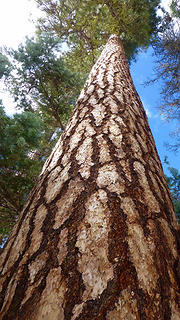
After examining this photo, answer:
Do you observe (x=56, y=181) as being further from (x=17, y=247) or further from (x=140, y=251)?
(x=140, y=251)

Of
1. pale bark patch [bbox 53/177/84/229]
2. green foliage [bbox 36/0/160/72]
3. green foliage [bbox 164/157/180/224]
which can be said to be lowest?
pale bark patch [bbox 53/177/84/229]

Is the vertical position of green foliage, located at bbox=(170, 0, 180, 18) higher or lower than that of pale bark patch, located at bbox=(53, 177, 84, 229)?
higher

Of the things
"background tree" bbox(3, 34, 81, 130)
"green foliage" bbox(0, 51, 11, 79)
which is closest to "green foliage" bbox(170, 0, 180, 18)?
"background tree" bbox(3, 34, 81, 130)

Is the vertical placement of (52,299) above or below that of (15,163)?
below

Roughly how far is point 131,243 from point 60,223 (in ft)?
0.98

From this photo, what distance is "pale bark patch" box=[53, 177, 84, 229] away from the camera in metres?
0.83

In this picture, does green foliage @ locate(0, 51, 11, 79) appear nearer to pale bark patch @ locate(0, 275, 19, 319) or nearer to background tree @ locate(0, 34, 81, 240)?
background tree @ locate(0, 34, 81, 240)

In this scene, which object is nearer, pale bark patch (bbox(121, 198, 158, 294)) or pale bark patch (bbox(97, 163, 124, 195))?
pale bark patch (bbox(121, 198, 158, 294))

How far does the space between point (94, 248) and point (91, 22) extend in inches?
279

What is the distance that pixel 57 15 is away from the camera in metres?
5.68

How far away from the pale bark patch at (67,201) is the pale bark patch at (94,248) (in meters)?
0.08

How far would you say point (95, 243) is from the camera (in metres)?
0.72

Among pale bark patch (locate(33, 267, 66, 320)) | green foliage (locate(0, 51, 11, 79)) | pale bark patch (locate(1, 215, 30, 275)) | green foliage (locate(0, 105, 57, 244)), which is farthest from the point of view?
green foliage (locate(0, 51, 11, 79))

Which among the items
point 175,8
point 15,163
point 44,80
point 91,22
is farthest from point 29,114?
point 175,8
